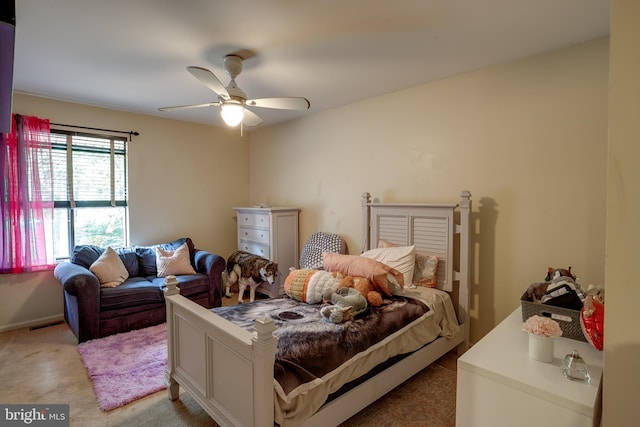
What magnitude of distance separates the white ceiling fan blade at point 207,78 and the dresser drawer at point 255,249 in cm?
240

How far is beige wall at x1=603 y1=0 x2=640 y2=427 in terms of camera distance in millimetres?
921

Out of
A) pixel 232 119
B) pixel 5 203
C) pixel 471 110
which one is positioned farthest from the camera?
pixel 5 203

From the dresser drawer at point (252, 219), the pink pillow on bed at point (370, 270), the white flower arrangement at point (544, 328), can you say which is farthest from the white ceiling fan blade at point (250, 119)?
the white flower arrangement at point (544, 328)

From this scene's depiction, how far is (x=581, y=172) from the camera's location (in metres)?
2.32

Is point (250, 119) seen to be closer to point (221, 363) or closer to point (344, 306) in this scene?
Answer: point (344, 306)

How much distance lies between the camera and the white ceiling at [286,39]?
1857 mm

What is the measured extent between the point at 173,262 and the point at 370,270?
254 cm

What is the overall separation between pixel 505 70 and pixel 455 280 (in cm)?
181

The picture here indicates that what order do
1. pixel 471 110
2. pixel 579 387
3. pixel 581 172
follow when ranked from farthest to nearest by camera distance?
pixel 471 110 < pixel 581 172 < pixel 579 387

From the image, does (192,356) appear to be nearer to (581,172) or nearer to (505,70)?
(581,172)

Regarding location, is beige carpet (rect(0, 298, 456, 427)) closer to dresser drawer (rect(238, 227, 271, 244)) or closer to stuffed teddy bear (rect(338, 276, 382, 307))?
stuffed teddy bear (rect(338, 276, 382, 307))

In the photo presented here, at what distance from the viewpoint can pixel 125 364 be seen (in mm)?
2645

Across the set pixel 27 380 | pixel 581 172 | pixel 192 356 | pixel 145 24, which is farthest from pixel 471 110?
pixel 27 380

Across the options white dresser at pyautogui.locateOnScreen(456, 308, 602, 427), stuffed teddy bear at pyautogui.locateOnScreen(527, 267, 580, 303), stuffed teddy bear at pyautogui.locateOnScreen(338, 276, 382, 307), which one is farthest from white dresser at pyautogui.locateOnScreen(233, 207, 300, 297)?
white dresser at pyautogui.locateOnScreen(456, 308, 602, 427)
